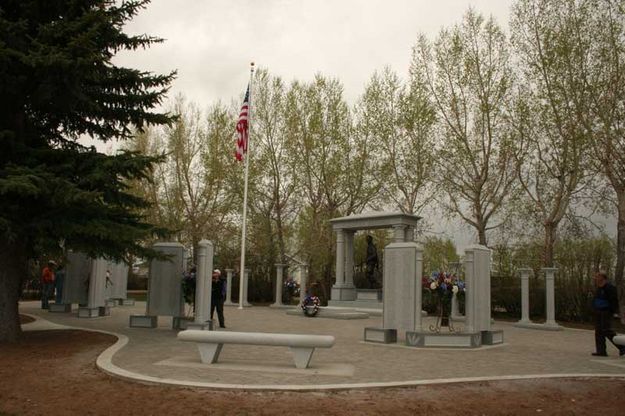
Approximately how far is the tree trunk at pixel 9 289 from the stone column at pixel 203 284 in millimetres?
3986

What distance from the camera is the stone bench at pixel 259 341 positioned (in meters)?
8.64

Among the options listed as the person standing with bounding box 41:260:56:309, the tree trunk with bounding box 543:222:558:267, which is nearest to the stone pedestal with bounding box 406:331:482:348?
the tree trunk with bounding box 543:222:558:267

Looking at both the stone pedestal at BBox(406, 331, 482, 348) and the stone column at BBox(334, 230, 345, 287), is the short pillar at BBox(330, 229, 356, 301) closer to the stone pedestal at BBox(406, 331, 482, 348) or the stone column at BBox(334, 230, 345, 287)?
the stone column at BBox(334, 230, 345, 287)

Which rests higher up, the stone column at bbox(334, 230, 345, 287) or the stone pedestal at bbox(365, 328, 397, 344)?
the stone column at bbox(334, 230, 345, 287)

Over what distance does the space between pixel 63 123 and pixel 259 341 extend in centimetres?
817

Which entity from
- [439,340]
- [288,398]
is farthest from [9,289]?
[439,340]

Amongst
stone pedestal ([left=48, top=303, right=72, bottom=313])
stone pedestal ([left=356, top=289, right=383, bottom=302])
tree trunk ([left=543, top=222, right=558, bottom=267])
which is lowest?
stone pedestal ([left=48, top=303, right=72, bottom=313])

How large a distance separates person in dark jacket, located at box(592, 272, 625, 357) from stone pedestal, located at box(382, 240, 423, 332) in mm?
3785

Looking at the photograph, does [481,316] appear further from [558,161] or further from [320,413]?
[558,161]

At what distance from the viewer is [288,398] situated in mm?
6938

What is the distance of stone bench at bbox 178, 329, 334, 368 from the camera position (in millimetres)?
8641

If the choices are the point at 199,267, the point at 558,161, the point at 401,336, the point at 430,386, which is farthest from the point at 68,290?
the point at 558,161

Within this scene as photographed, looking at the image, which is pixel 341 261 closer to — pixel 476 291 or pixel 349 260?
pixel 349 260

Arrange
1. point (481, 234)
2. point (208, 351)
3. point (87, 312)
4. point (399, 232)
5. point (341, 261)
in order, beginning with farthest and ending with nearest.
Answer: point (481, 234)
point (341, 261)
point (399, 232)
point (87, 312)
point (208, 351)
